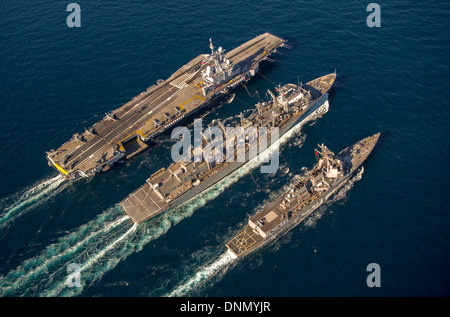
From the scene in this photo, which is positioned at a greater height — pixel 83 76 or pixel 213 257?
pixel 83 76

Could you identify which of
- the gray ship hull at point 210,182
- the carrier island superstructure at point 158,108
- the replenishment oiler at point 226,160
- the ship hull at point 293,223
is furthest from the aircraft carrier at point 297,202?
the carrier island superstructure at point 158,108

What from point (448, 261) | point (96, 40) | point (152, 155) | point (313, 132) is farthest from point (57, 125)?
point (448, 261)

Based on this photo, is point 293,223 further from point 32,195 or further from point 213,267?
point 32,195

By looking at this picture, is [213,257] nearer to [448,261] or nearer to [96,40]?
[448,261]

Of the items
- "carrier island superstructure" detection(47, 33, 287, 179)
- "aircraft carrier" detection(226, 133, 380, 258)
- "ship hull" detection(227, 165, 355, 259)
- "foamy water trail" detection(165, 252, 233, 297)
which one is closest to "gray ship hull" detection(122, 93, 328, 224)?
"aircraft carrier" detection(226, 133, 380, 258)

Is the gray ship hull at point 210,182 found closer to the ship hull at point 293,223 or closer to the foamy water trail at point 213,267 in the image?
the foamy water trail at point 213,267

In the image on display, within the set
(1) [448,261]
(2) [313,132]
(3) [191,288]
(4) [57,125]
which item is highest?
(4) [57,125]
